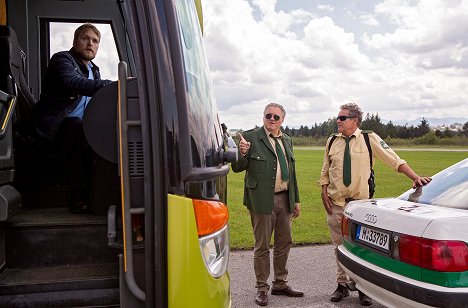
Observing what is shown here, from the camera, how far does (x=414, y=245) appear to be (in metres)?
3.01

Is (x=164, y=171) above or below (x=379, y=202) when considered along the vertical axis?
above

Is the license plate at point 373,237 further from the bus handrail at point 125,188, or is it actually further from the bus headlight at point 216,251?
the bus handrail at point 125,188

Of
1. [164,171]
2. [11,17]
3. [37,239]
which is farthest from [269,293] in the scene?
[11,17]

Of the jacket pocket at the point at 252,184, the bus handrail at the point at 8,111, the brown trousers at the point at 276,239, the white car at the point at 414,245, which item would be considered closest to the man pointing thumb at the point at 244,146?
the jacket pocket at the point at 252,184

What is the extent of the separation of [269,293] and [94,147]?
3262mm

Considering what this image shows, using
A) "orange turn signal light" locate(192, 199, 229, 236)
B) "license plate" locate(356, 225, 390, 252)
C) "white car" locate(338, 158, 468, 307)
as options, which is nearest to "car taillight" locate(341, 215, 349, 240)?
"white car" locate(338, 158, 468, 307)

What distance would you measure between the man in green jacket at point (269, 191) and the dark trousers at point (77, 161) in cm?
185

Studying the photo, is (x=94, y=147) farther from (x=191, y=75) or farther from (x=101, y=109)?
(x=191, y=75)

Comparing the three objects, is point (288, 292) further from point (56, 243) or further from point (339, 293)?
point (56, 243)

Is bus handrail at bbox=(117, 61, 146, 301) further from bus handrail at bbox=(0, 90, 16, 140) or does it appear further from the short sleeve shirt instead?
the short sleeve shirt

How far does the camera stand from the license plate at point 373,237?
131 inches

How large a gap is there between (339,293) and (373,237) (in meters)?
1.44

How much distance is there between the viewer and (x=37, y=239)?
2.54m

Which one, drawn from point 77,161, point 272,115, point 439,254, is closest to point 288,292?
point 272,115
